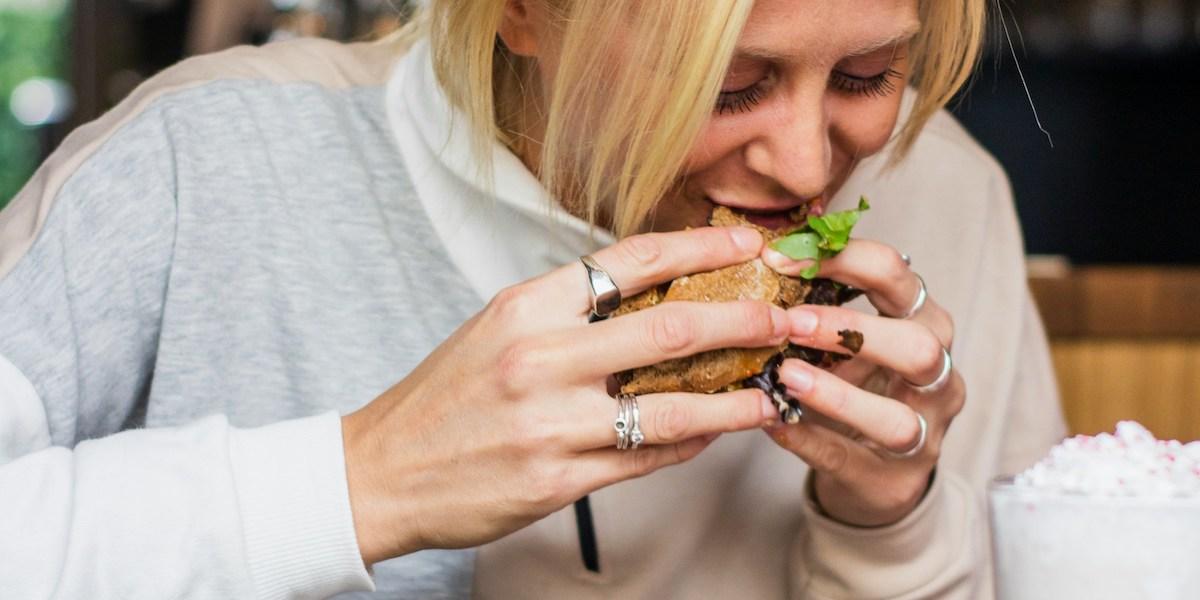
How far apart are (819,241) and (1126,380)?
2.27 m

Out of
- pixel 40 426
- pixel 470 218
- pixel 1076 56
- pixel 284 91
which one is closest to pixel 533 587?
pixel 470 218

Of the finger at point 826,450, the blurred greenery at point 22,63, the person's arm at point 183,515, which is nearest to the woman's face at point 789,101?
the finger at point 826,450

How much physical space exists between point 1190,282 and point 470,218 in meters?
2.21

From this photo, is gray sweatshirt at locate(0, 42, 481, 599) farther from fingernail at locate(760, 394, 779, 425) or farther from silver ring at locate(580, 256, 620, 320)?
fingernail at locate(760, 394, 779, 425)

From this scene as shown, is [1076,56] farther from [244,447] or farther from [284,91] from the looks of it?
[244,447]

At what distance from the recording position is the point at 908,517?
4.47 ft

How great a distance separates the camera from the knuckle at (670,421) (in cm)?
106

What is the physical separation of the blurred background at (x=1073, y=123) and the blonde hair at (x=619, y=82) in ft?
0.25

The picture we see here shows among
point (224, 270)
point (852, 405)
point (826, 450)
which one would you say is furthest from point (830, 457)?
point (224, 270)

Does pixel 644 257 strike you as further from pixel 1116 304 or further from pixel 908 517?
pixel 1116 304

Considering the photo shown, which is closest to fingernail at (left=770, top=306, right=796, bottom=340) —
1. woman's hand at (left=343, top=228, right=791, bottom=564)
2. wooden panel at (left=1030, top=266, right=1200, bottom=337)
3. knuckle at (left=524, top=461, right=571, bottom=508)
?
woman's hand at (left=343, top=228, right=791, bottom=564)

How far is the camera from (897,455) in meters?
1.30

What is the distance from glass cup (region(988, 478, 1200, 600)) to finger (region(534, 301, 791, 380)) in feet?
0.86

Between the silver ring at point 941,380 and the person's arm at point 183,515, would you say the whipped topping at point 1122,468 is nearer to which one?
the silver ring at point 941,380
